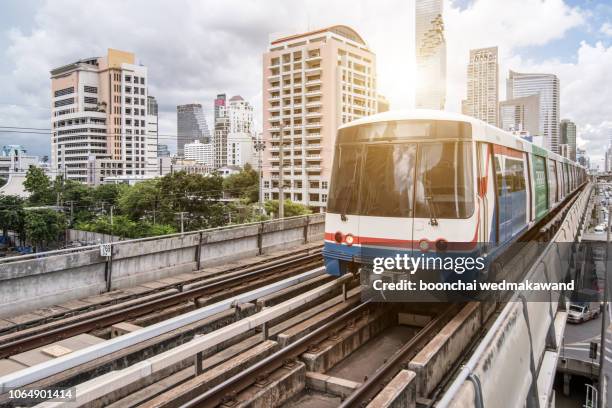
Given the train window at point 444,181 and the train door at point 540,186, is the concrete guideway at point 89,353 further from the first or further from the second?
the train door at point 540,186

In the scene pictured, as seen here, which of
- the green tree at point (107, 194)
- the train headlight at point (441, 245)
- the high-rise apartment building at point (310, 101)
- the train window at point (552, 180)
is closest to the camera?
the train headlight at point (441, 245)

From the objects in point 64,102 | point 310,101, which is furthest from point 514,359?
point 64,102

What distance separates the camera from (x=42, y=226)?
166 ft

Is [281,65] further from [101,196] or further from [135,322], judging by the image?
[135,322]

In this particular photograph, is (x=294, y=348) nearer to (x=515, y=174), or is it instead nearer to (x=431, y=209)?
(x=431, y=209)

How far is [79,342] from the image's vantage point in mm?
7148

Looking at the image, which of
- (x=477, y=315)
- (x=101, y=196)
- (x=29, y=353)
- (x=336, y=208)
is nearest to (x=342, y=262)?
(x=336, y=208)

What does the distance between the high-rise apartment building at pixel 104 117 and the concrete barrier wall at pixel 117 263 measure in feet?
364

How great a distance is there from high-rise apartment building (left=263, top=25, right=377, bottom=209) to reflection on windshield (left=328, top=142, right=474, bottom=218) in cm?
7070

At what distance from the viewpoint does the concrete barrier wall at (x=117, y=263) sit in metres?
8.54

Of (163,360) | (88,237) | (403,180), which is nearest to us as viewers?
(163,360)

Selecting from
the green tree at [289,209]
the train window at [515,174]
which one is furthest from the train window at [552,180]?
the green tree at [289,209]

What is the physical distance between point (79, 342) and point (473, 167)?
6436mm

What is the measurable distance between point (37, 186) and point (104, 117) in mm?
60325
